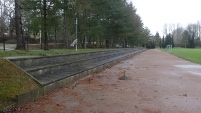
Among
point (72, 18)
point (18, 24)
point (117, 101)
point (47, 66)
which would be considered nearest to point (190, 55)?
point (72, 18)

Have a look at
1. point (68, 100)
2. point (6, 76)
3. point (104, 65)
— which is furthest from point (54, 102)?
point (104, 65)

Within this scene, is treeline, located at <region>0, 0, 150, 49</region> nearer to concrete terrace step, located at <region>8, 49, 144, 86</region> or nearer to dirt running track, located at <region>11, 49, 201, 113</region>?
concrete terrace step, located at <region>8, 49, 144, 86</region>

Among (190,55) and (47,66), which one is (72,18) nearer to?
(47,66)

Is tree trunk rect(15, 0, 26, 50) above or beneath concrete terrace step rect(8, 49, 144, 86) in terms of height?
above

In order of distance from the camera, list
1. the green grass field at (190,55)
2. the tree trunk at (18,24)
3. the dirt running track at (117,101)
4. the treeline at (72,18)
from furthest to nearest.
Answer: the green grass field at (190,55) < the treeline at (72,18) < the tree trunk at (18,24) < the dirt running track at (117,101)

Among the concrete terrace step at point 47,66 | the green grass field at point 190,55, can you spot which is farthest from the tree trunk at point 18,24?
the green grass field at point 190,55

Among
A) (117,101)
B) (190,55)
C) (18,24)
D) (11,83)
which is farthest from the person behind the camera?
(190,55)

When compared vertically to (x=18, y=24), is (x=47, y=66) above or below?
below

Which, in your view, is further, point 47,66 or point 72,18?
point 72,18

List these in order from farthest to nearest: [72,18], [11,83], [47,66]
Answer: [72,18]
[47,66]
[11,83]

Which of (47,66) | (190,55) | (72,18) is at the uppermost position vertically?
(72,18)

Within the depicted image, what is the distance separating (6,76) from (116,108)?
9.18ft

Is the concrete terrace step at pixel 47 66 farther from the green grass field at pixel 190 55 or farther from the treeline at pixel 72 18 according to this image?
the green grass field at pixel 190 55

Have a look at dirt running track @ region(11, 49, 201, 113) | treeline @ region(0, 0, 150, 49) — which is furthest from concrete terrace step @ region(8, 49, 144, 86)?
treeline @ region(0, 0, 150, 49)
